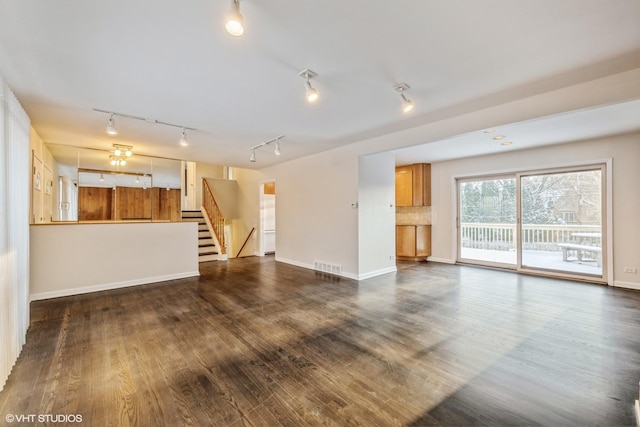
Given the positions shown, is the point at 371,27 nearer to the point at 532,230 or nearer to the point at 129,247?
the point at 129,247

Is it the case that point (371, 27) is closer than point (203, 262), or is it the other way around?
point (371, 27)

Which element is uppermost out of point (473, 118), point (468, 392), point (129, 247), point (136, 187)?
point (473, 118)

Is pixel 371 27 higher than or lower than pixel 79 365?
higher

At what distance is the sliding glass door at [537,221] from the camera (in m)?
5.06

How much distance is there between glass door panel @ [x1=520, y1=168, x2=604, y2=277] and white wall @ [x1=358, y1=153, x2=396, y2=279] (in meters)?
2.81

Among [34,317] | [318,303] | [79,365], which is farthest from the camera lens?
[318,303]

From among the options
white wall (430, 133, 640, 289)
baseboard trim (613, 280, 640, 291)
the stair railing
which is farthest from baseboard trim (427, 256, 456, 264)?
the stair railing

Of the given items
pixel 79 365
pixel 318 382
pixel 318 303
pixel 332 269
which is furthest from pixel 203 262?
pixel 318 382

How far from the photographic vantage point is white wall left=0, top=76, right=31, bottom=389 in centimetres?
213

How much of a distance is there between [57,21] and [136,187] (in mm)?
4452

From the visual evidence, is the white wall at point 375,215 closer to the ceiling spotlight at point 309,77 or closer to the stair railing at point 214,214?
the ceiling spotlight at point 309,77

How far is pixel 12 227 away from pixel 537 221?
7.94 metres

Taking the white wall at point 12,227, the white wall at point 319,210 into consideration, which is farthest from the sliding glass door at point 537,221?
the white wall at point 12,227

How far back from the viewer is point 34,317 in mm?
3408
